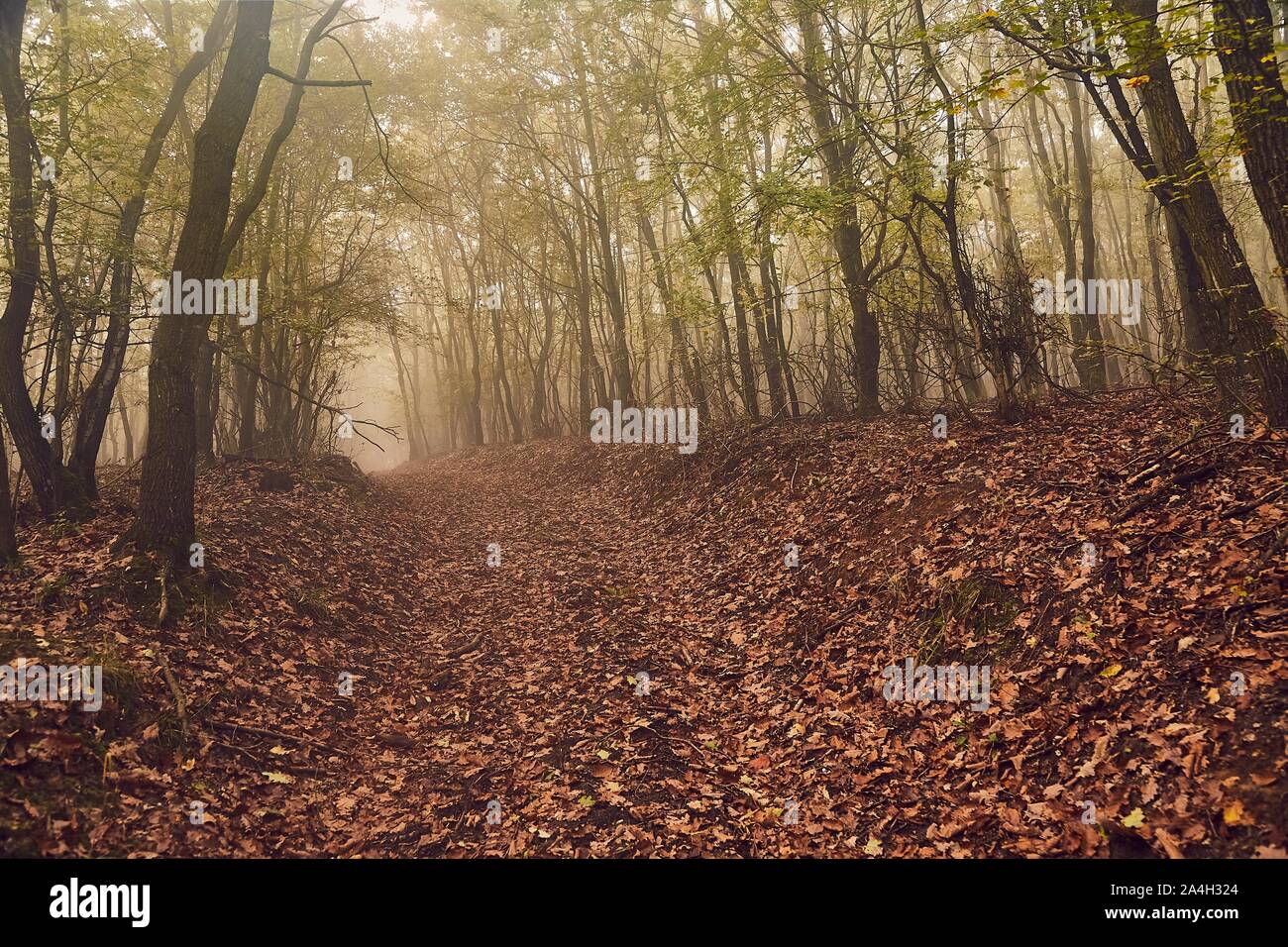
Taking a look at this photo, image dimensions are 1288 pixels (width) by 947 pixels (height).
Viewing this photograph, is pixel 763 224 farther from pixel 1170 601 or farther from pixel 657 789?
pixel 657 789

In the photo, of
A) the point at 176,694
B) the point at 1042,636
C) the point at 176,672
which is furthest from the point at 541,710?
the point at 1042,636

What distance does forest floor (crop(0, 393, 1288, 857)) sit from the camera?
4.40m

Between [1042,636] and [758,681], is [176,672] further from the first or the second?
[1042,636]

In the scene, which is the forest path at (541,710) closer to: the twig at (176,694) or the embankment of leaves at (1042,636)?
the embankment of leaves at (1042,636)

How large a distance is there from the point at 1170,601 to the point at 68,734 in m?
8.14

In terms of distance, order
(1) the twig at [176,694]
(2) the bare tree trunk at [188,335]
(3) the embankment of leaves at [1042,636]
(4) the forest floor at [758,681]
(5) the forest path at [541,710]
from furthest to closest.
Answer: (2) the bare tree trunk at [188,335] → (1) the twig at [176,694] → (5) the forest path at [541,710] → (4) the forest floor at [758,681] → (3) the embankment of leaves at [1042,636]

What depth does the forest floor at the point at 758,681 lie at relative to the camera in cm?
440

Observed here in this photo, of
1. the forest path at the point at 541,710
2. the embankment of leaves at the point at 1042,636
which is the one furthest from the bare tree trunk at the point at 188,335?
the embankment of leaves at the point at 1042,636

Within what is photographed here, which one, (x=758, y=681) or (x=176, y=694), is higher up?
(x=176, y=694)

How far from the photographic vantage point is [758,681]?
A: 7129mm

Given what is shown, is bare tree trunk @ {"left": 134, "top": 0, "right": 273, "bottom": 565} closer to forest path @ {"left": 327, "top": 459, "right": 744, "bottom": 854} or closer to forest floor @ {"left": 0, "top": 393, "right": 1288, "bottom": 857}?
forest floor @ {"left": 0, "top": 393, "right": 1288, "bottom": 857}

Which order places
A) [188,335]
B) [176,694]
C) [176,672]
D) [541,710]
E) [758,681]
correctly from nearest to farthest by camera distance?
[176,694]
[176,672]
[541,710]
[758,681]
[188,335]

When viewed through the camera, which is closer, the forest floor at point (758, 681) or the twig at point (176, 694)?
the forest floor at point (758, 681)

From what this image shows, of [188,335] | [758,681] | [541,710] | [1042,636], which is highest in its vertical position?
[188,335]
